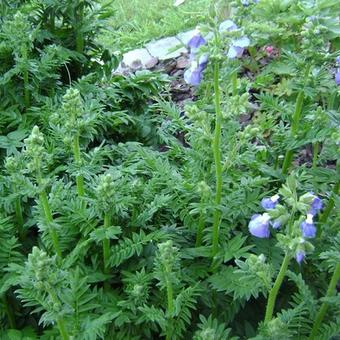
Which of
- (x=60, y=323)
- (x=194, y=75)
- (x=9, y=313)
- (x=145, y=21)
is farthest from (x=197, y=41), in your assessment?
(x=145, y=21)

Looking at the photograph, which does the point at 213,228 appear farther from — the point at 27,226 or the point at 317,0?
the point at 317,0

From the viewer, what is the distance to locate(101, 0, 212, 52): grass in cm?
511

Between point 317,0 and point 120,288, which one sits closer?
point 120,288

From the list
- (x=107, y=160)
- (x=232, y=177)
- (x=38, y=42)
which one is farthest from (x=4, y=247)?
(x=38, y=42)

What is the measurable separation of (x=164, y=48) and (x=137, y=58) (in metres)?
0.30

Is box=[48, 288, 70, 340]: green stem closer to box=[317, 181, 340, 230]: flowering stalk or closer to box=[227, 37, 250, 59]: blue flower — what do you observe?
box=[227, 37, 250, 59]: blue flower

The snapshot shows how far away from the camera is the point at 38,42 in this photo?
2967 mm

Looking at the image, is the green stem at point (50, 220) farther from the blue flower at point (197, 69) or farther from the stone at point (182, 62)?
the stone at point (182, 62)

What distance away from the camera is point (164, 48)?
4977 mm

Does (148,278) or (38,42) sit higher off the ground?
(38,42)

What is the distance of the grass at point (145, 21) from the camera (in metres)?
5.11

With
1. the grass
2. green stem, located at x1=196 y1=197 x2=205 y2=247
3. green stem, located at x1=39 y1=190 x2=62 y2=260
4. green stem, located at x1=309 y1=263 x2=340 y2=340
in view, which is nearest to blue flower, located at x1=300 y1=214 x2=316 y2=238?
green stem, located at x1=309 y1=263 x2=340 y2=340

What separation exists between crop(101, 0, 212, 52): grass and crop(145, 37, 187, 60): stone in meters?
0.10

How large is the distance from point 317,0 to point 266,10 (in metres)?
0.59
